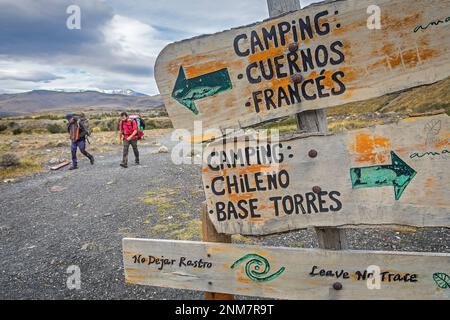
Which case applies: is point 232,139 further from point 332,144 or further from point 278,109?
point 332,144

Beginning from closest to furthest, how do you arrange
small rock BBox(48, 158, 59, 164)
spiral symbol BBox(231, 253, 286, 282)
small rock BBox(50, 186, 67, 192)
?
spiral symbol BBox(231, 253, 286, 282)
small rock BBox(50, 186, 67, 192)
small rock BBox(48, 158, 59, 164)

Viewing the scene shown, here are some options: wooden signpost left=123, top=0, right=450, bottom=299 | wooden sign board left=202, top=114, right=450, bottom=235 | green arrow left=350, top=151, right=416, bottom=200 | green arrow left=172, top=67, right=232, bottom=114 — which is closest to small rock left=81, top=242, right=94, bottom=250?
wooden signpost left=123, top=0, right=450, bottom=299

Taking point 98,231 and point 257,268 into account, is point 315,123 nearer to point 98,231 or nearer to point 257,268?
point 257,268

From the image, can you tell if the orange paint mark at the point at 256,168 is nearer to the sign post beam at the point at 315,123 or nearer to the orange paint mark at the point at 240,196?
the orange paint mark at the point at 240,196

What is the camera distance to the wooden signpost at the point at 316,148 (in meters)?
1.83

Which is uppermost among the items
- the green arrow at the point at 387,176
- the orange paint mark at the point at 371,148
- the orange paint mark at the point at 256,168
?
the orange paint mark at the point at 371,148

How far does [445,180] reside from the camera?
5.98 ft

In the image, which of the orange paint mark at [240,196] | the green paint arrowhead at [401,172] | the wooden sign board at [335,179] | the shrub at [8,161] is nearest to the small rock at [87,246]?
the wooden sign board at [335,179]

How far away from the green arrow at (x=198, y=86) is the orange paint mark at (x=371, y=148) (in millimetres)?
846

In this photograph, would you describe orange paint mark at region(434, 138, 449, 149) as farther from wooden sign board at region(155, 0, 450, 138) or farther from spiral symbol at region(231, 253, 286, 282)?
spiral symbol at region(231, 253, 286, 282)

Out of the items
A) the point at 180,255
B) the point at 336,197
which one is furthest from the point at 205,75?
the point at 180,255

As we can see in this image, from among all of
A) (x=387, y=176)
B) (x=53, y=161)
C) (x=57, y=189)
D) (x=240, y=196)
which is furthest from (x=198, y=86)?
(x=53, y=161)

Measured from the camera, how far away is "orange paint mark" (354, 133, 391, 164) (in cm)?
187

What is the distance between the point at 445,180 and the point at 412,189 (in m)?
0.17
